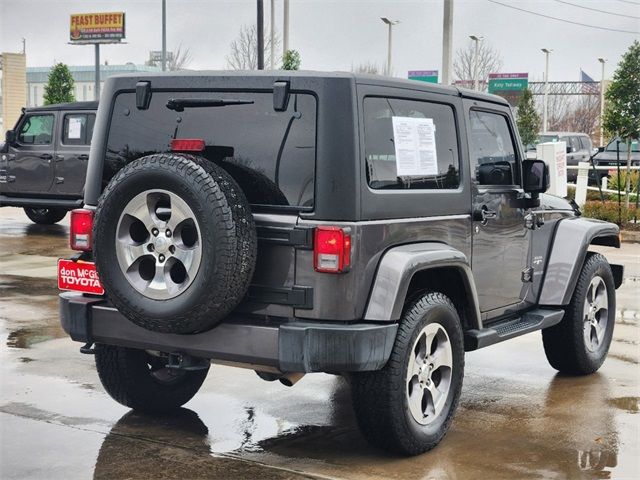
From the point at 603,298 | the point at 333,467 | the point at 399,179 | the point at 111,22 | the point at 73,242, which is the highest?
the point at 111,22

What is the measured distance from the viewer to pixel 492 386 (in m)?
6.93

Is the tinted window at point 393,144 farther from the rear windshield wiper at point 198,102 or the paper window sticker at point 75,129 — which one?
the paper window sticker at point 75,129

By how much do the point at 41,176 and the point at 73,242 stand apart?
463 inches

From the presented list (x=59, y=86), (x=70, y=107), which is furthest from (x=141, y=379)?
(x=59, y=86)

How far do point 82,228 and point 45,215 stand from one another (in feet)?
43.1

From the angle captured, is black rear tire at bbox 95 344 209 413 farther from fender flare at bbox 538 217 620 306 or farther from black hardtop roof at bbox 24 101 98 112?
black hardtop roof at bbox 24 101 98 112

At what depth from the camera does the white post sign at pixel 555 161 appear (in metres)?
16.6

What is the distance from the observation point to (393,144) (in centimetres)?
533

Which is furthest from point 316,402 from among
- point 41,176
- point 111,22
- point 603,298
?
point 111,22

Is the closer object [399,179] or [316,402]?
[399,179]

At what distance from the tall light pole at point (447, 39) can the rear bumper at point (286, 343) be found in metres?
16.4

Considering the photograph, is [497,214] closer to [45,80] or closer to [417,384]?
[417,384]

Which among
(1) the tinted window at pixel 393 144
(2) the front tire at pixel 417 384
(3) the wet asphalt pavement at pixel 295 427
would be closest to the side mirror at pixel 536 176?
(1) the tinted window at pixel 393 144

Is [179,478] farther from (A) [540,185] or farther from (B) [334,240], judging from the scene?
(A) [540,185]
